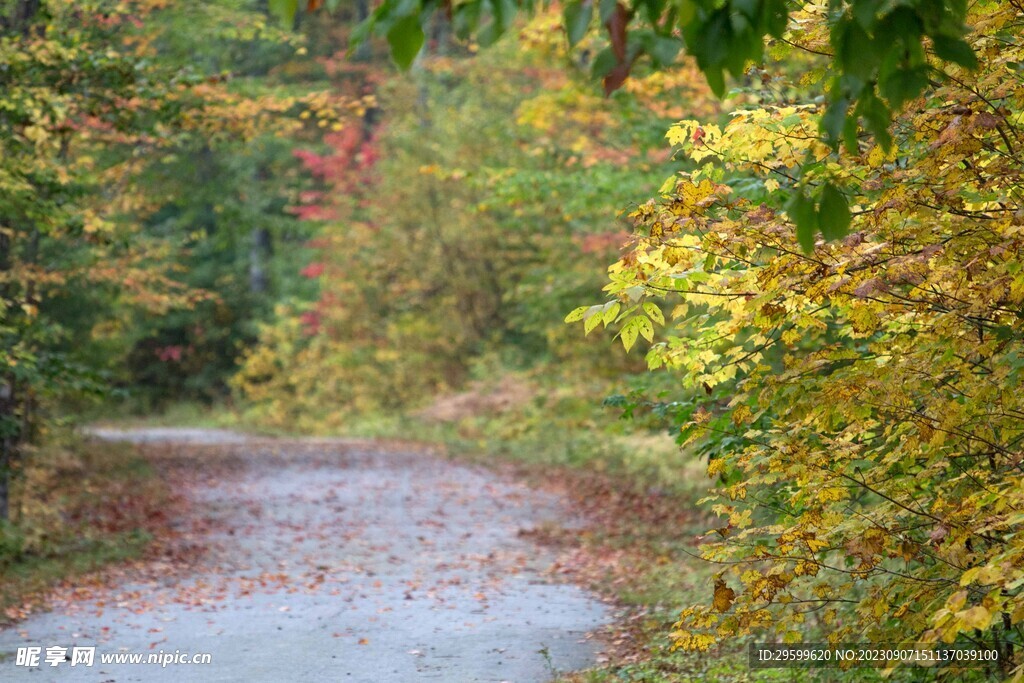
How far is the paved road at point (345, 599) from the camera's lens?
287 inches

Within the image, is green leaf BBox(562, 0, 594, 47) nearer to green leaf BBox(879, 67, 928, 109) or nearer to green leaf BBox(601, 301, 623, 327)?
green leaf BBox(879, 67, 928, 109)

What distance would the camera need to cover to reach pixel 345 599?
9602mm

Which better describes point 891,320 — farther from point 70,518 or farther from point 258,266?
point 258,266

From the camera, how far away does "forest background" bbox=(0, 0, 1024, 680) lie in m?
4.47

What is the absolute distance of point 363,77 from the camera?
36.5 meters

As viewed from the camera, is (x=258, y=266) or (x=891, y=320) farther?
(x=258, y=266)

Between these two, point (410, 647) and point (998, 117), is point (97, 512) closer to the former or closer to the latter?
point (410, 647)

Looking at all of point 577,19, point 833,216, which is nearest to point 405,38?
point 577,19

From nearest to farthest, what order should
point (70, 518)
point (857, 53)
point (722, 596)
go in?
1. point (857, 53)
2. point (722, 596)
3. point (70, 518)

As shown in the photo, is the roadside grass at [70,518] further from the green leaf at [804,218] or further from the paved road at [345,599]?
the green leaf at [804,218]

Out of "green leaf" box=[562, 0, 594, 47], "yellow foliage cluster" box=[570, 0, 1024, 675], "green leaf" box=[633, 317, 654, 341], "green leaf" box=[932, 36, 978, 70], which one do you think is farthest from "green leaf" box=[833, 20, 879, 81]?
"green leaf" box=[633, 317, 654, 341]

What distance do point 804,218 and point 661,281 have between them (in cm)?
214

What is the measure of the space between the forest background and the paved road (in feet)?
2.74

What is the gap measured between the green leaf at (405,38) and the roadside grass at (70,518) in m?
7.18
